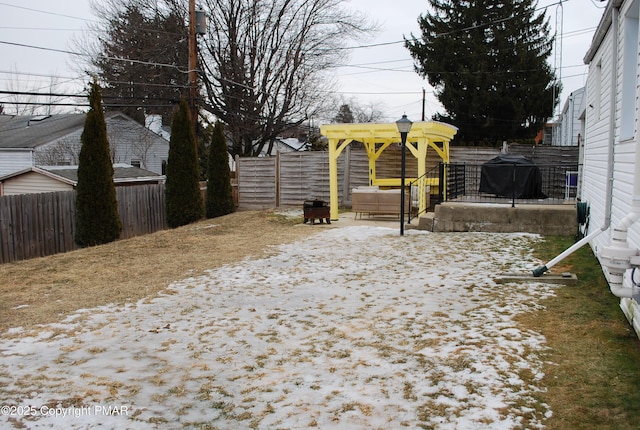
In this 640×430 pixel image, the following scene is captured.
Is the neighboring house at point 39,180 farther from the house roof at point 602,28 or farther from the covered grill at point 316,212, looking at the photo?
the house roof at point 602,28

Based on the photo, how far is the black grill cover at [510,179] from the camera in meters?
12.8

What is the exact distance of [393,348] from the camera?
186 inches

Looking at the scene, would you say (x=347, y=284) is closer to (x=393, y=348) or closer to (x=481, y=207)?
(x=393, y=348)

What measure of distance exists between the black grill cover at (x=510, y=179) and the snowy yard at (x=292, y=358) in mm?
5823

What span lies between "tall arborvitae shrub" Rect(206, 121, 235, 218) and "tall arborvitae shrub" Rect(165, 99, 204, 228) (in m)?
1.19

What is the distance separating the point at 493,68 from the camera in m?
24.7

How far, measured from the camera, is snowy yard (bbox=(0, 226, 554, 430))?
3.51 meters

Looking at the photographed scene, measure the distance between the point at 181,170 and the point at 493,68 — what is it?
15859 millimetres

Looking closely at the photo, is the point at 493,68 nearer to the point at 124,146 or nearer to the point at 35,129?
the point at 124,146

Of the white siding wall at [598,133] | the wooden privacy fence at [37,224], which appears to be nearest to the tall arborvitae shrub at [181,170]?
the wooden privacy fence at [37,224]

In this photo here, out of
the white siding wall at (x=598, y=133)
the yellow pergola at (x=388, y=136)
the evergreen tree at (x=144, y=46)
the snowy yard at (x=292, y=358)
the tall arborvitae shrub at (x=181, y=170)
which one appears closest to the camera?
the snowy yard at (x=292, y=358)

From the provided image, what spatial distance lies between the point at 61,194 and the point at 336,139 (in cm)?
687

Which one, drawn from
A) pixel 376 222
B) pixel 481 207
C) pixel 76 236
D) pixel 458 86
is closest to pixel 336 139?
pixel 376 222

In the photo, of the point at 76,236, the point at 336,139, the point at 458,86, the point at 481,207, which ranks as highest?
the point at 458,86
